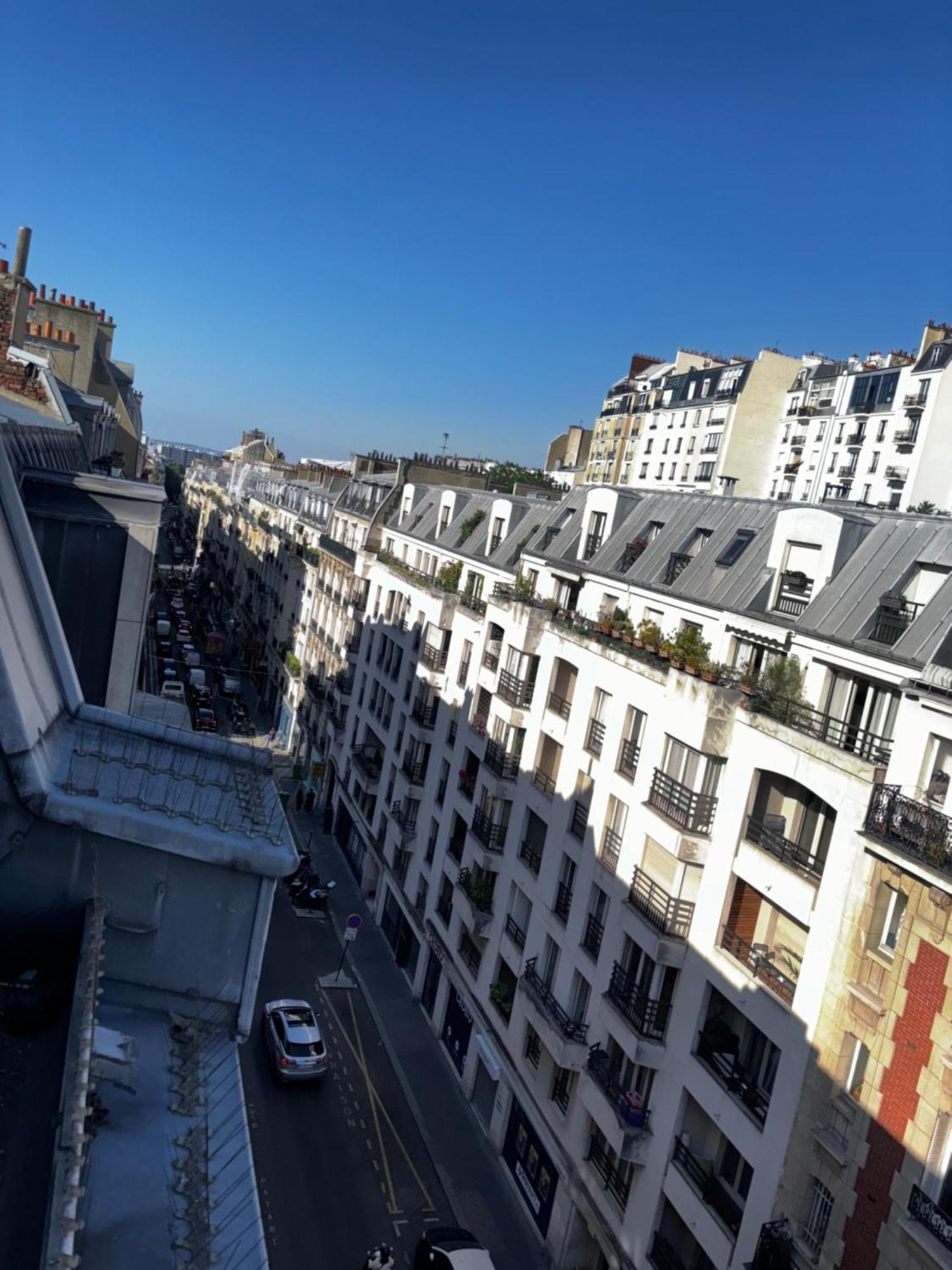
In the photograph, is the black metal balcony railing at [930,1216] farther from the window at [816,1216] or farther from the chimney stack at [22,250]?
the chimney stack at [22,250]

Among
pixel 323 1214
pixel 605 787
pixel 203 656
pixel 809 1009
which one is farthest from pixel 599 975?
pixel 203 656

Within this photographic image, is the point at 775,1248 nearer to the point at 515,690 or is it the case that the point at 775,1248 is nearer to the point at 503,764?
the point at 503,764

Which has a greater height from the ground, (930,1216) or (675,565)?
(675,565)

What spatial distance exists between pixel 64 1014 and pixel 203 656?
3577 inches

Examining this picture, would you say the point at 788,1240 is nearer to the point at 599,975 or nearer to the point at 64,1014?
the point at 599,975

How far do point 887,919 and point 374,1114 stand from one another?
70.1ft

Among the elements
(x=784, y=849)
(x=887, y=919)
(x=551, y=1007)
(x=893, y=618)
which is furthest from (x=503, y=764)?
(x=887, y=919)

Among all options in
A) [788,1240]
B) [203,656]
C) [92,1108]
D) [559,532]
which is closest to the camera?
[92,1108]

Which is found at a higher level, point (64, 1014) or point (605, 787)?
point (64, 1014)

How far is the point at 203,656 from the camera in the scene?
3748 inches

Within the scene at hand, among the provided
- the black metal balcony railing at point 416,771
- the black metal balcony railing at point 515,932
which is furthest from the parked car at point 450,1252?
the black metal balcony railing at point 416,771

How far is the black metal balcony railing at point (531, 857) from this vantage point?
3212 cm

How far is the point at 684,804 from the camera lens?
77.9 ft

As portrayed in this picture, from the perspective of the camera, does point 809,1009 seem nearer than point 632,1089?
Yes
